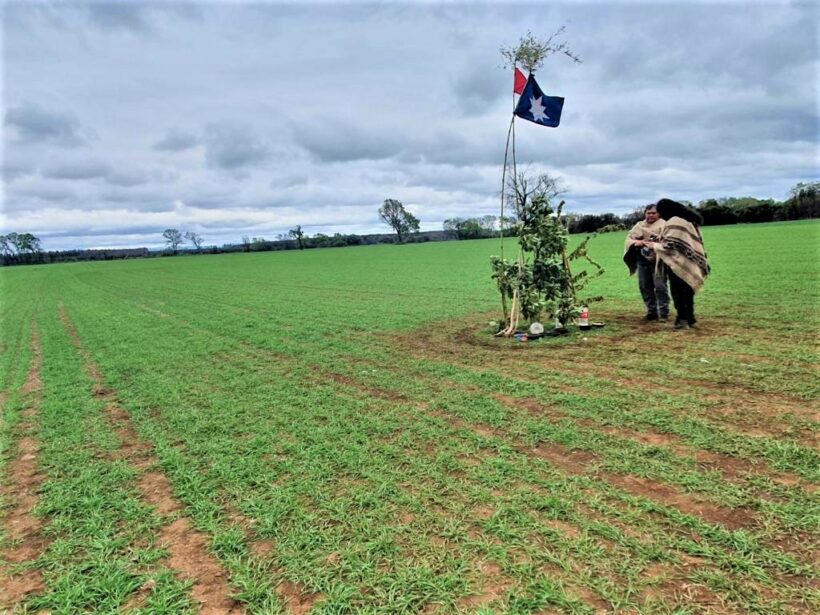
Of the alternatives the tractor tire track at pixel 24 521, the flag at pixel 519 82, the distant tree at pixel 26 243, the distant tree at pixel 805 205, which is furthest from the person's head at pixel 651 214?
the distant tree at pixel 26 243

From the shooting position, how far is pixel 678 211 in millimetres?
7855

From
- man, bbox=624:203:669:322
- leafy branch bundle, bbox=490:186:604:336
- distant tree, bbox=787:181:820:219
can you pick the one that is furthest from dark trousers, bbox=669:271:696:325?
distant tree, bbox=787:181:820:219

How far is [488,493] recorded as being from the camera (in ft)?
10.9

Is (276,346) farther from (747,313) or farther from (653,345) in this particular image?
(747,313)

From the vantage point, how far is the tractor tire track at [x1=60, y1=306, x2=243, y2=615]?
2.54 meters

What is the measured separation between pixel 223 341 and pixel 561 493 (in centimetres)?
800

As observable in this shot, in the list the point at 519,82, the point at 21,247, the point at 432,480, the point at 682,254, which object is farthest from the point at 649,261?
the point at 21,247

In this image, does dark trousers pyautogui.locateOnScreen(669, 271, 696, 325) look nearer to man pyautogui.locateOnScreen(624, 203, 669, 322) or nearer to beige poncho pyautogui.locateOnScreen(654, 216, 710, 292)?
beige poncho pyautogui.locateOnScreen(654, 216, 710, 292)

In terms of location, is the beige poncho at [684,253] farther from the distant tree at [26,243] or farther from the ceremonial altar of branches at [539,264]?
the distant tree at [26,243]

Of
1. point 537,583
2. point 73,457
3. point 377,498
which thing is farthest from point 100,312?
point 537,583

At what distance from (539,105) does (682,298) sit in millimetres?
3864

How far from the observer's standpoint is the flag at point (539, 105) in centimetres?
766

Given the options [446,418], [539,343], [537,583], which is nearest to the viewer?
[537,583]

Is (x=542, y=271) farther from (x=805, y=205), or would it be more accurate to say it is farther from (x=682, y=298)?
(x=805, y=205)
